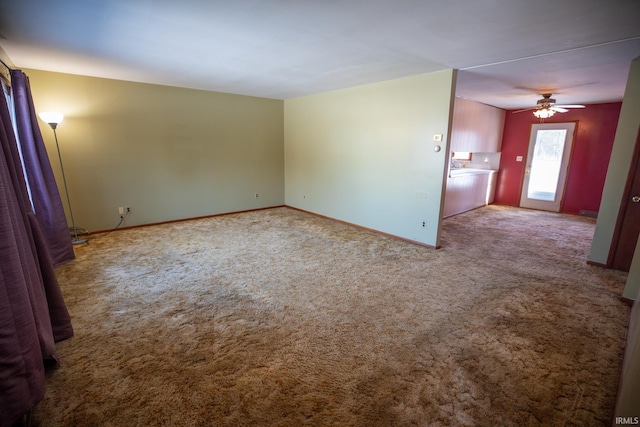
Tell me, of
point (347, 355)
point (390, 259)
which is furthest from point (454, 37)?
point (347, 355)

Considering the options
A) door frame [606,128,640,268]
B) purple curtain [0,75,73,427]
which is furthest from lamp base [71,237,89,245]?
door frame [606,128,640,268]

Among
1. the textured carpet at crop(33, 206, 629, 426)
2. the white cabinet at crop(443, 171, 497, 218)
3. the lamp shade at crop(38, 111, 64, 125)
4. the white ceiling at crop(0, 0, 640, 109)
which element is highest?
the white ceiling at crop(0, 0, 640, 109)

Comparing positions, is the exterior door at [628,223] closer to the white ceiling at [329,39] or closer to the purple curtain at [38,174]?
the white ceiling at [329,39]

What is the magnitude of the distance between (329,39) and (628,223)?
4.19 meters

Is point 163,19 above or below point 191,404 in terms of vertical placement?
above

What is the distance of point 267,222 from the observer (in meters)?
5.62

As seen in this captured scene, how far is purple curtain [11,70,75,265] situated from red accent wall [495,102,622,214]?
9.38 metres

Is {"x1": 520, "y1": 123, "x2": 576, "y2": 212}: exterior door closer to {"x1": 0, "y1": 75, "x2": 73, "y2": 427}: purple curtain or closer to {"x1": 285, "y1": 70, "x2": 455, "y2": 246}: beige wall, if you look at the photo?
{"x1": 285, "y1": 70, "x2": 455, "y2": 246}: beige wall

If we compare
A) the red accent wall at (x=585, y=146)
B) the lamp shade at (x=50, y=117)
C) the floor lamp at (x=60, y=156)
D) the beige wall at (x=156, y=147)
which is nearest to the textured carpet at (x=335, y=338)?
the floor lamp at (x=60, y=156)

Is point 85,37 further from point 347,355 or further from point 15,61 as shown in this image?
point 347,355

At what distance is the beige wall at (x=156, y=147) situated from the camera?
4340mm

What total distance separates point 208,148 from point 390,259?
420 cm

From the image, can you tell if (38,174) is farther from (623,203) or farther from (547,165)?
(547,165)

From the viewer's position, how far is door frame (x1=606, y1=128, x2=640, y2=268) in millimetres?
3252
